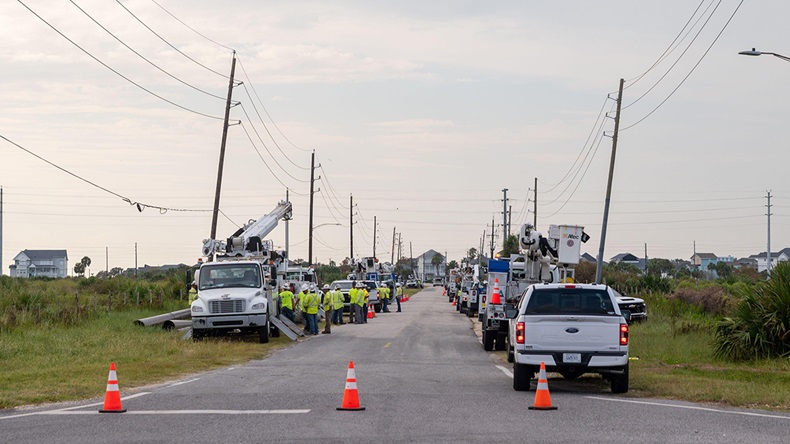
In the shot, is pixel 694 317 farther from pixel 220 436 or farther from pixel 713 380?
pixel 220 436

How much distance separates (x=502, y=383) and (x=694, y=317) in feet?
66.5

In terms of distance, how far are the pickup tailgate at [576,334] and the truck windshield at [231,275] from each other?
1570 cm

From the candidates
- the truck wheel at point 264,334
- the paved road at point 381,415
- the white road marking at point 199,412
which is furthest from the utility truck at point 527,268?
the white road marking at point 199,412

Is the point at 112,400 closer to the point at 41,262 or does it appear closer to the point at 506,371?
the point at 506,371

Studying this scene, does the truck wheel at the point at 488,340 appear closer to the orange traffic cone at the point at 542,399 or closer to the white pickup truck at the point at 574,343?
the white pickup truck at the point at 574,343

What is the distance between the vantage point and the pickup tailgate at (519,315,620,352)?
651 inches

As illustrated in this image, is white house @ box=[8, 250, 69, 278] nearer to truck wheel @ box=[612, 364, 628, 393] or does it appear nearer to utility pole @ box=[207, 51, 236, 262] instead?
utility pole @ box=[207, 51, 236, 262]

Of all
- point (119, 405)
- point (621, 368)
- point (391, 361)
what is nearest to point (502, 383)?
point (621, 368)

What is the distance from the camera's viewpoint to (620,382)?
663 inches

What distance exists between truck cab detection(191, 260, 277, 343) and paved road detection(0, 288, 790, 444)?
936 centimetres

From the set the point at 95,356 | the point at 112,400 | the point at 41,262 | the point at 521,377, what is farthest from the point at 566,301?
the point at 41,262

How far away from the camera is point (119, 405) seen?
13.9 meters

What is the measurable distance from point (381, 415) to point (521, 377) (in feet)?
13.6

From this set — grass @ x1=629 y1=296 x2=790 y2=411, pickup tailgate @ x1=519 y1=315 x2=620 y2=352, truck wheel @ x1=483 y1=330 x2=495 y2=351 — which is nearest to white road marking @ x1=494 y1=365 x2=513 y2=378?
grass @ x1=629 y1=296 x2=790 y2=411
